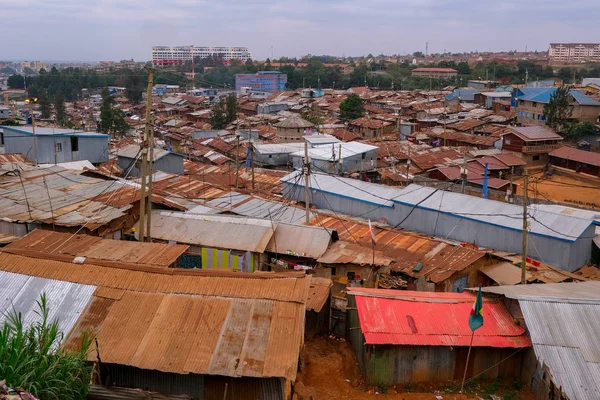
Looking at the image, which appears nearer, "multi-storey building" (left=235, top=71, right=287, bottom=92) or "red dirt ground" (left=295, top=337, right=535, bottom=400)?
"red dirt ground" (left=295, top=337, right=535, bottom=400)

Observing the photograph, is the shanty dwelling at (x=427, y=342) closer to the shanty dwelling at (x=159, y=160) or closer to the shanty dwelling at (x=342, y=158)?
the shanty dwelling at (x=159, y=160)

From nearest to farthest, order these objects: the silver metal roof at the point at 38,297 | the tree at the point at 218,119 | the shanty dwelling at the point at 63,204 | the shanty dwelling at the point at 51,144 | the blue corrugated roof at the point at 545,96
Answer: the silver metal roof at the point at 38,297, the shanty dwelling at the point at 63,204, the shanty dwelling at the point at 51,144, the blue corrugated roof at the point at 545,96, the tree at the point at 218,119

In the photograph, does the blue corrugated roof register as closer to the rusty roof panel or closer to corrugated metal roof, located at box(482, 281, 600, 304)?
corrugated metal roof, located at box(482, 281, 600, 304)

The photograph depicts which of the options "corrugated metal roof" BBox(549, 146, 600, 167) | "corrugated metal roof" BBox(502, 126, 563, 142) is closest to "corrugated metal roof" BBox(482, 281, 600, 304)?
"corrugated metal roof" BBox(549, 146, 600, 167)

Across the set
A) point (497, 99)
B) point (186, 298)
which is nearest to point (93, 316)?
point (186, 298)

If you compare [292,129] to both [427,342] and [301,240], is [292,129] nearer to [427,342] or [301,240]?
[301,240]

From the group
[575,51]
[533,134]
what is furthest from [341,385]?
[575,51]

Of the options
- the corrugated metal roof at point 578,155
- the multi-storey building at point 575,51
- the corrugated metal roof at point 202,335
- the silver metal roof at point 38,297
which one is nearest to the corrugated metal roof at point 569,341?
the corrugated metal roof at point 202,335
